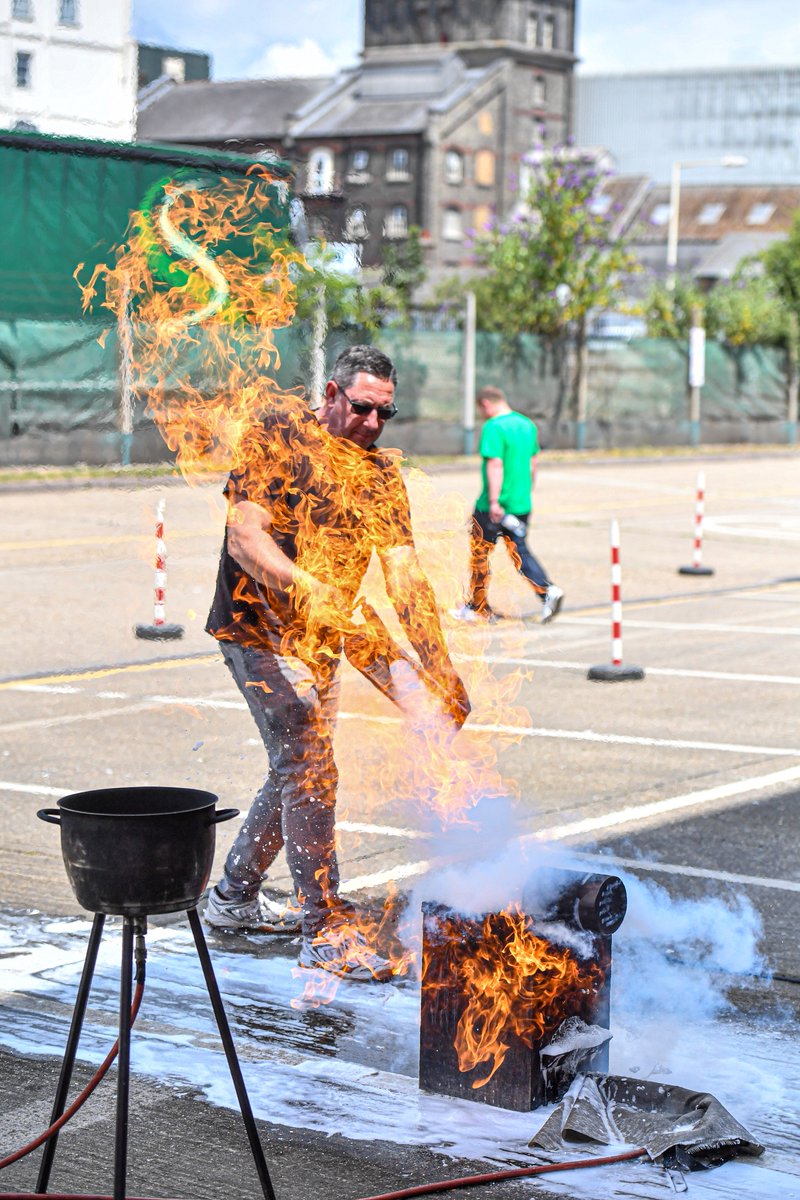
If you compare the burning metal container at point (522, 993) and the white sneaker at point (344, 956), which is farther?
the white sneaker at point (344, 956)

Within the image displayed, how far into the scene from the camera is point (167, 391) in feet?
21.1

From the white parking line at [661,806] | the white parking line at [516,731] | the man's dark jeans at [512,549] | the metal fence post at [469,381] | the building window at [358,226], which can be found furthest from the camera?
the metal fence post at [469,381]

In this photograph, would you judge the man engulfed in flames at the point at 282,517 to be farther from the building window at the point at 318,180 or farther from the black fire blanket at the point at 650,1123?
the building window at the point at 318,180

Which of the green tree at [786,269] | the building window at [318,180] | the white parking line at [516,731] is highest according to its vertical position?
the green tree at [786,269]

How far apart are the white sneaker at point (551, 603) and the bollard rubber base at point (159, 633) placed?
331 centimetres

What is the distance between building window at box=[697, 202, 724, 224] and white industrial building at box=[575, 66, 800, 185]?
1400 centimetres

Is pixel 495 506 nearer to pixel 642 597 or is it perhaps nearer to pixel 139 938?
pixel 642 597

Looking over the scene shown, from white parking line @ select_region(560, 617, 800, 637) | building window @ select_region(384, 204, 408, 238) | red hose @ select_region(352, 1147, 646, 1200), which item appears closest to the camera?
red hose @ select_region(352, 1147, 646, 1200)

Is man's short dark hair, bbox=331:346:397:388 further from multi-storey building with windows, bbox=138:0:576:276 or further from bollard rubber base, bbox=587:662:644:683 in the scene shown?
multi-storey building with windows, bbox=138:0:576:276

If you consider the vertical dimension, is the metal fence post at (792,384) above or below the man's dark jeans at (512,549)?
above

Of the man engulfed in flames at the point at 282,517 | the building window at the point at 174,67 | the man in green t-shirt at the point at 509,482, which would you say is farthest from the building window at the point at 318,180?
the building window at the point at 174,67

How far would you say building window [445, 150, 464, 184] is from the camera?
84750mm

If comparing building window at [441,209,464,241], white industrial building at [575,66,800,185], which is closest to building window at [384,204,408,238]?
building window at [441,209,464,241]

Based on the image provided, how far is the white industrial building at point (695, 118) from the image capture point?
370 ft
